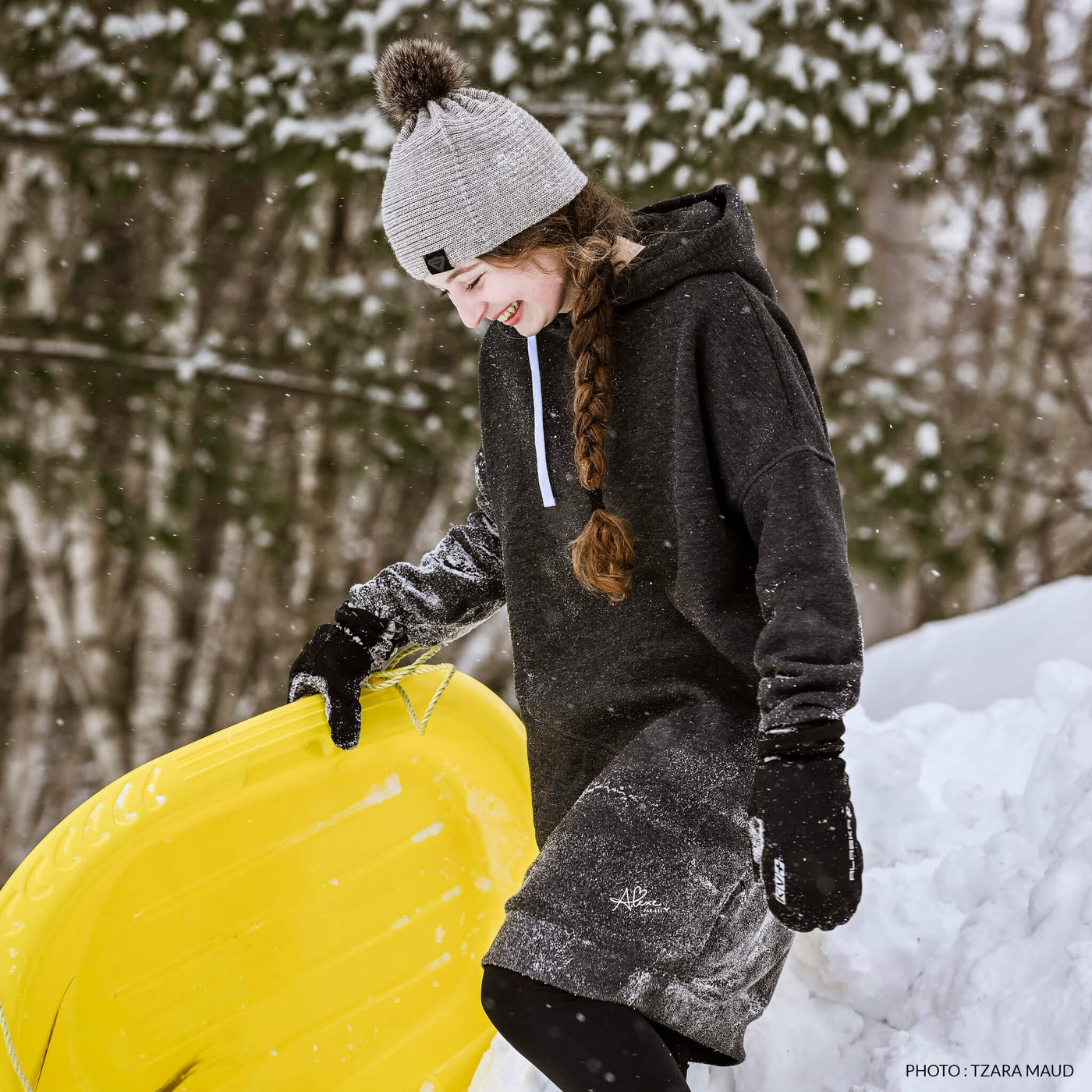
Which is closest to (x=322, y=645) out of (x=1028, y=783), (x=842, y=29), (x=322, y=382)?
(x=1028, y=783)

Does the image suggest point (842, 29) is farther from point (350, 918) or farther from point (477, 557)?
point (350, 918)

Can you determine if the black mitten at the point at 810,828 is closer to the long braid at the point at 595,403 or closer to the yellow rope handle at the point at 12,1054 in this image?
A: the long braid at the point at 595,403

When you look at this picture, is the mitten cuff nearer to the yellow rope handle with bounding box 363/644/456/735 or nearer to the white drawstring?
the white drawstring

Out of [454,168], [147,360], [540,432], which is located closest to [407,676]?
[540,432]

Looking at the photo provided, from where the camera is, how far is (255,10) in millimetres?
3240

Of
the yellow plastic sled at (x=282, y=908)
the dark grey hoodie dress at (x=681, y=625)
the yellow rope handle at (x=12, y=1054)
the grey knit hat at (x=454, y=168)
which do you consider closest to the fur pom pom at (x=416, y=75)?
the grey knit hat at (x=454, y=168)

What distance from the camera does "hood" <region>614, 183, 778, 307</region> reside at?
3.87ft

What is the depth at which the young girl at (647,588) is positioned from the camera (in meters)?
1.03

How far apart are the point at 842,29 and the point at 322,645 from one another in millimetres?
2857

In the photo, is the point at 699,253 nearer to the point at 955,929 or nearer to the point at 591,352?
the point at 591,352

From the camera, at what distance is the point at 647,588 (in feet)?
4.13

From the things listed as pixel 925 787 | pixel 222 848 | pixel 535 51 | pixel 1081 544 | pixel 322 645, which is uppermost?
pixel 535 51

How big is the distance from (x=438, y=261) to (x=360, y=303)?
228 cm

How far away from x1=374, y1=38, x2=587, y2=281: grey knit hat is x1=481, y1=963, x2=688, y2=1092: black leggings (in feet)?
2.81
